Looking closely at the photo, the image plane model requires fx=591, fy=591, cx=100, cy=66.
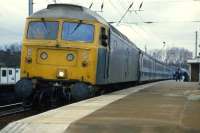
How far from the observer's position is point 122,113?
13.0m

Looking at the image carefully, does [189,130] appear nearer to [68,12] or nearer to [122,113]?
[122,113]

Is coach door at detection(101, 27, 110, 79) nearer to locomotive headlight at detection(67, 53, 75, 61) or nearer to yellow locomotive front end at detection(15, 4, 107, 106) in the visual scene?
yellow locomotive front end at detection(15, 4, 107, 106)

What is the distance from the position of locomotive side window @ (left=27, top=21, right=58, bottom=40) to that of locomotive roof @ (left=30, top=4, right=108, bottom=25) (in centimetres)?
25

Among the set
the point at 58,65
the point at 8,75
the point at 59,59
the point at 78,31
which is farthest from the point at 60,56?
the point at 8,75

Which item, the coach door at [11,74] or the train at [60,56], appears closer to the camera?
the train at [60,56]

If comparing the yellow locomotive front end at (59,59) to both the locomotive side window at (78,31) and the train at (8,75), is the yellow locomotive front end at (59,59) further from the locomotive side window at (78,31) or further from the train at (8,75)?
the train at (8,75)

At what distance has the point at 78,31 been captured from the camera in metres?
18.8

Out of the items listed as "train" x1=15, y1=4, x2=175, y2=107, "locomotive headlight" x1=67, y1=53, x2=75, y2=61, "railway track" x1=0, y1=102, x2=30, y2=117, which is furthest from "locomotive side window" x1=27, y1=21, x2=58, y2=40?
"railway track" x1=0, y1=102, x2=30, y2=117

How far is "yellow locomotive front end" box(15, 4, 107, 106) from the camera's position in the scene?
18.1m

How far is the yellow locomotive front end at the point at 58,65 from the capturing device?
59.4 ft

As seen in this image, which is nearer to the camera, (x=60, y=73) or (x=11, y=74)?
(x=60, y=73)

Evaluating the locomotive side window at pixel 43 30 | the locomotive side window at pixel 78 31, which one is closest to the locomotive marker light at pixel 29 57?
the locomotive side window at pixel 43 30

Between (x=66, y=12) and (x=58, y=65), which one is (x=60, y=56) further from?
(x=66, y=12)

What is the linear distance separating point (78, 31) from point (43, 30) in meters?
1.11
